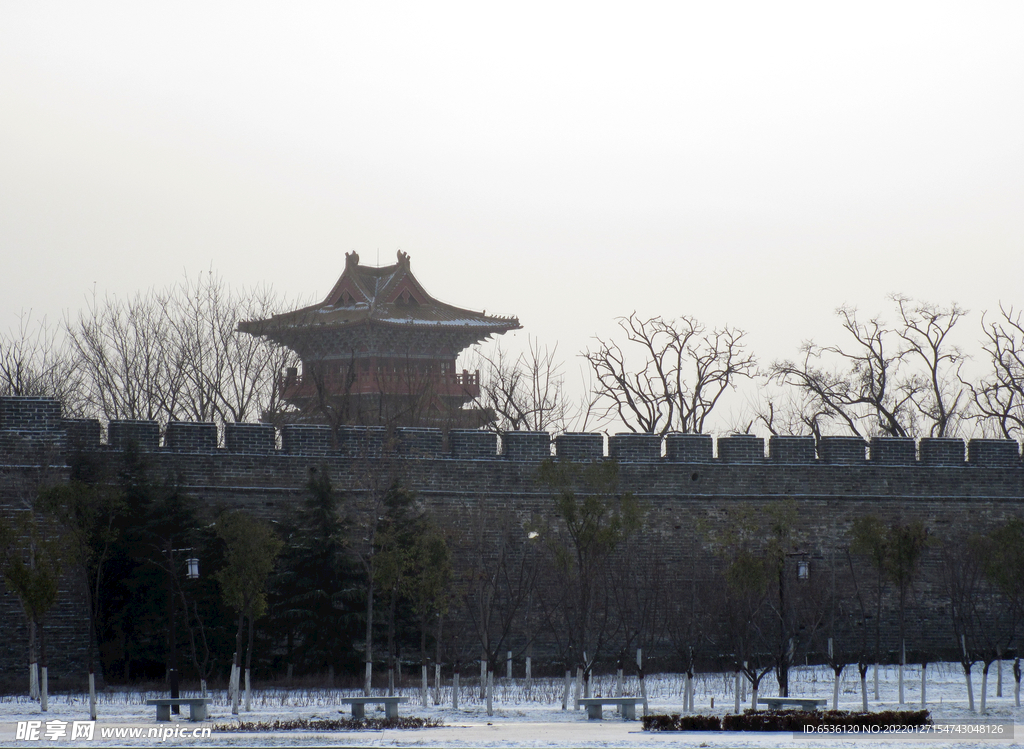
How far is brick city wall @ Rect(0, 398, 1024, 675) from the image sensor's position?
56.7ft

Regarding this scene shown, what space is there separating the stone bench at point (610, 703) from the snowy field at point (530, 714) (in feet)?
0.40

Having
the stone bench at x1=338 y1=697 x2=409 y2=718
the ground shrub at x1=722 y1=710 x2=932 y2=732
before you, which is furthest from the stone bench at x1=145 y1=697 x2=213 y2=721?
the ground shrub at x1=722 y1=710 x2=932 y2=732

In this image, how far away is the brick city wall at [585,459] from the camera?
56.7 feet

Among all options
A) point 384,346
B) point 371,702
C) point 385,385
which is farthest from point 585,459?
point 384,346

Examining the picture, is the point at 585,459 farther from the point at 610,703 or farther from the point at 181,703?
the point at 181,703

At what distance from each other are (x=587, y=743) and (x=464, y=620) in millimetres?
8132

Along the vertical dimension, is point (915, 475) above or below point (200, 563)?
above

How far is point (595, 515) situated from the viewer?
14.8 meters

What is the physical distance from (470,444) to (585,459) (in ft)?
5.76


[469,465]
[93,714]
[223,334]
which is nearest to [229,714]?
[93,714]

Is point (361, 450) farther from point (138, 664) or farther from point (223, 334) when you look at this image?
point (223, 334)

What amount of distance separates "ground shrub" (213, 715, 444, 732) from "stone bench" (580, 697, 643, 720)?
5.05 feet

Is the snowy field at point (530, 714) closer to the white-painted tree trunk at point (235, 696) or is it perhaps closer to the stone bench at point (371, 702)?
the white-painted tree trunk at point (235, 696)

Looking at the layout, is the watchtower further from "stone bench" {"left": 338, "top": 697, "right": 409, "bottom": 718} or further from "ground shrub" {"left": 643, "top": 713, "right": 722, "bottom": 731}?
"ground shrub" {"left": 643, "top": 713, "right": 722, "bottom": 731}
